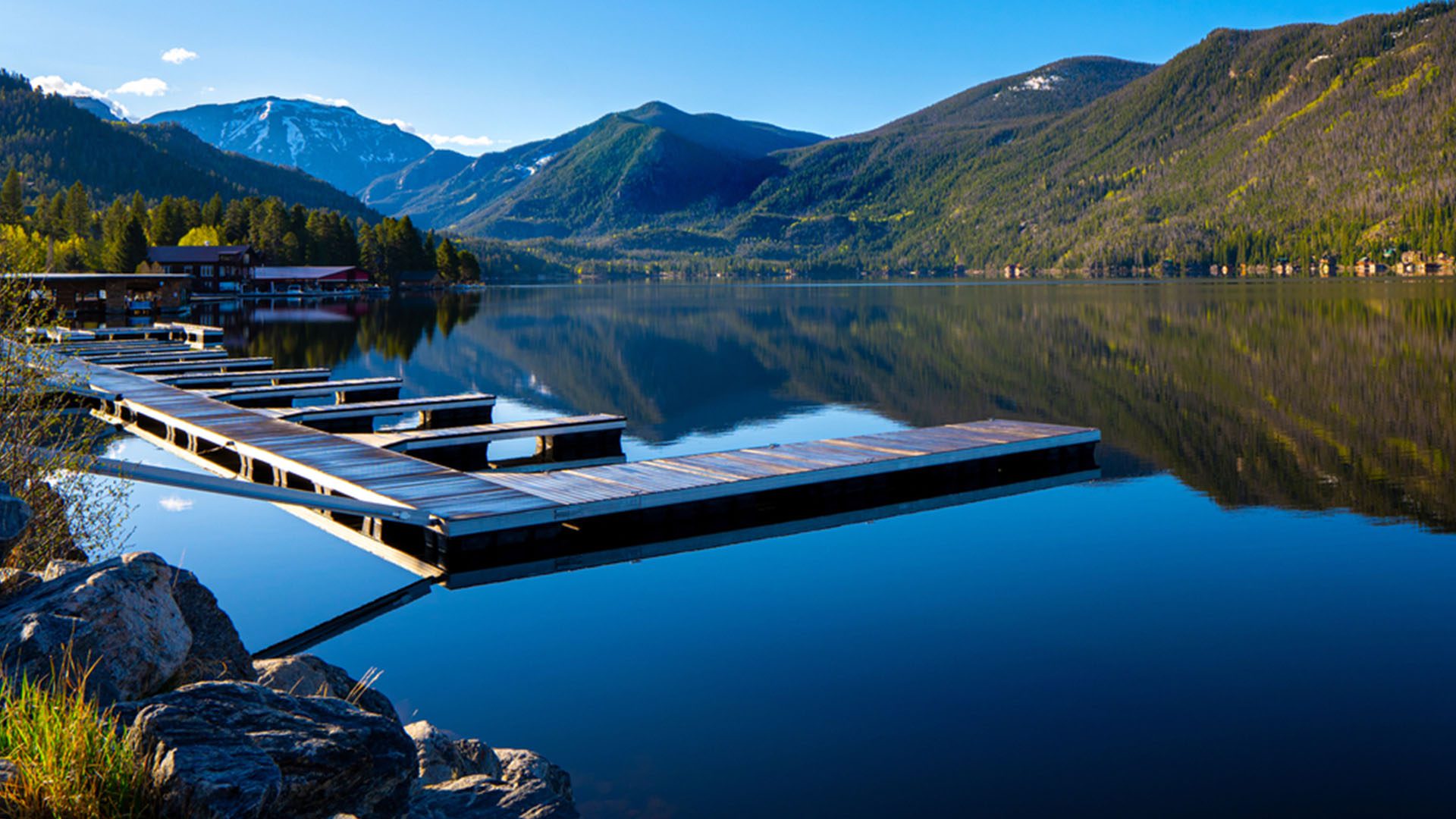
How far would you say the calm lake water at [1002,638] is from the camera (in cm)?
909

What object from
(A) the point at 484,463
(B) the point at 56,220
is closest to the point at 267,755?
(A) the point at 484,463

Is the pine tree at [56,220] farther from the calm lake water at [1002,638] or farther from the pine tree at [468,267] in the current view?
the calm lake water at [1002,638]

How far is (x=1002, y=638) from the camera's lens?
12.5 meters

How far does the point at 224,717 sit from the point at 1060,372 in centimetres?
3869

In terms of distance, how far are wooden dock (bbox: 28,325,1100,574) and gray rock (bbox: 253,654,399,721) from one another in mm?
5912

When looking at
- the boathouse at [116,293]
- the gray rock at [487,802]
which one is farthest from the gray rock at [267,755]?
the boathouse at [116,293]

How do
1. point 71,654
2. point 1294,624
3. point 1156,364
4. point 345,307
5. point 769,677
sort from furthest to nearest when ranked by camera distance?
point 345,307 → point 1156,364 → point 1294,624 → point 769,677 → point 71,654

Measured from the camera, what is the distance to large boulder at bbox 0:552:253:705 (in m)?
6.61

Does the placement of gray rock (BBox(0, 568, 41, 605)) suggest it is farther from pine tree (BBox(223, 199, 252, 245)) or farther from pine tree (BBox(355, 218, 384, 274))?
pine tree (BBox(355, 218, 384, 274))

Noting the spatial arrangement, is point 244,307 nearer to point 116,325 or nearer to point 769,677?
point 116,325

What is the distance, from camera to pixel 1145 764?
30.2 feet

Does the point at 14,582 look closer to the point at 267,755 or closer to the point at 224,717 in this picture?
the point at 224,717

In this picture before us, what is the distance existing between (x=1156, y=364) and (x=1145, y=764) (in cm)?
3622

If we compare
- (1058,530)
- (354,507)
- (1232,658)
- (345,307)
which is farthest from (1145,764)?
(345,307)
